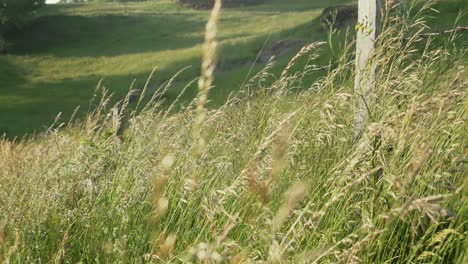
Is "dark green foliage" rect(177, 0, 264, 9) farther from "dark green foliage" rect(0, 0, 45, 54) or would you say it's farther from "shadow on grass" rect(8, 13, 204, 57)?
"dark green foliage" rect(0, 0, 45, 54)

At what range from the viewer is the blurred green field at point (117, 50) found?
97.3 feet

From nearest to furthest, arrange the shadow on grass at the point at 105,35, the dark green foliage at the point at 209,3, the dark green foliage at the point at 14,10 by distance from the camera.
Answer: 1. the dark green foliage at the point at 14,10
2. the shadow on grass at the point at 105,35
3. the dark green foliage at the point at 209,3

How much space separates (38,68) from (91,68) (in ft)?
13.1

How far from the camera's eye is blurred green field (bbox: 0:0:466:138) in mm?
29656

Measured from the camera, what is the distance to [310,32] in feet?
108

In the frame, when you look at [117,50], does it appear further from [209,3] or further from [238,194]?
[238,194]

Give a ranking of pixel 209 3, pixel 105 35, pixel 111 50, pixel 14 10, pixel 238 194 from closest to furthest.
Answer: pixel 238 194 < pixel 14 10 < pixel 111 50 < pixel 105 35 < pixel 209 3

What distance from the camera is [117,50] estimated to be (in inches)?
1736

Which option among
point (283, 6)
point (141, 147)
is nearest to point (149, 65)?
point (283, 6)

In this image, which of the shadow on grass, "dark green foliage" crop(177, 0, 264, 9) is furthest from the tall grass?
"dark green foliage" crop(177, 0, 264, 9)

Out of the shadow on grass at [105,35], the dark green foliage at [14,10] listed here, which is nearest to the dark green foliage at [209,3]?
the shadow on grass at [105,35]

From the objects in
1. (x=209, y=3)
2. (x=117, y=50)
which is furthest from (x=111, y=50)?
(x=209, y=3)

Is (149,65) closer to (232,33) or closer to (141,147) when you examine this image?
(232,33)

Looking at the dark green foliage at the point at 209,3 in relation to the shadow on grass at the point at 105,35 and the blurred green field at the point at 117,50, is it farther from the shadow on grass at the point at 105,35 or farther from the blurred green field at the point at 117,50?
the shadow on grass at the point at 105,35
